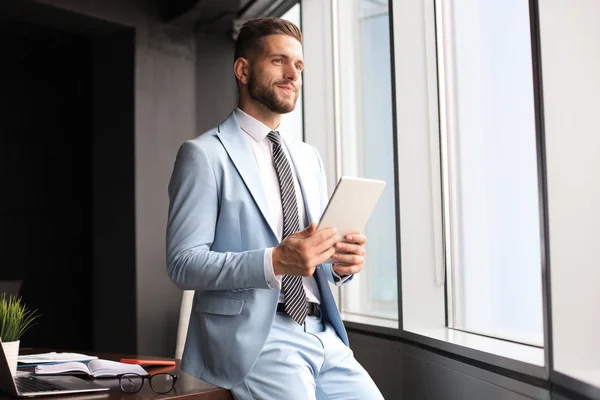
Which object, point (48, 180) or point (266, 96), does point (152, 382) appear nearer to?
point (266, 96)

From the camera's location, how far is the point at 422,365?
288 centimetres

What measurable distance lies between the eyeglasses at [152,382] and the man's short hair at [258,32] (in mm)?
1029

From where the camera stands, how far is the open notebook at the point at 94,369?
203 centimetres

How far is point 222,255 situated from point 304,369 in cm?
39

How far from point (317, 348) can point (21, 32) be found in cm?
491

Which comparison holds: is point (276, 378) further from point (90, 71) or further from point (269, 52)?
point (90, 71)

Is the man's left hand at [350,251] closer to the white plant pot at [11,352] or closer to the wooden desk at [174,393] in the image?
the wooden desk at [174,393]

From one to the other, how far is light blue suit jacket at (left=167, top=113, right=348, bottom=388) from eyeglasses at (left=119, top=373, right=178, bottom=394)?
79 millimetres

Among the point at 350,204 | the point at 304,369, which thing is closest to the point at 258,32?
the point at 350,204

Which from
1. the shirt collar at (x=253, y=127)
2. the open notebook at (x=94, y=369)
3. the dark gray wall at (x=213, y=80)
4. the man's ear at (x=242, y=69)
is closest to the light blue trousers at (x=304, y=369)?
the open notebook at (x=94, y=369)

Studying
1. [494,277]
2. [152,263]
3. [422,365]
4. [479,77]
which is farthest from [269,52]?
[152,263]

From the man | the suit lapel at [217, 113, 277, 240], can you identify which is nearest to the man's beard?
the man

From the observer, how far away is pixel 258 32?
2.15 meters

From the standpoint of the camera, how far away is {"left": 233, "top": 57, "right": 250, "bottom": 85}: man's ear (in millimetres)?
2172
